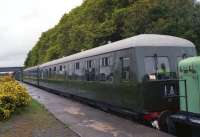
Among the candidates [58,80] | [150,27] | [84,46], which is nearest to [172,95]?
[150,27]

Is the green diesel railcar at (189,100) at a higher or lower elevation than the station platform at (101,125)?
higher

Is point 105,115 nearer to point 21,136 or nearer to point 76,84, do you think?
point 21,136

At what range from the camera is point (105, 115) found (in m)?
16.8

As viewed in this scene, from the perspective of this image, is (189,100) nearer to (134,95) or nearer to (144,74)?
A: (144,74)

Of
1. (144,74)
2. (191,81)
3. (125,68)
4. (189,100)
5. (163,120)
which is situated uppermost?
(125,68)

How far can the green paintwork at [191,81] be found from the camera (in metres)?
9.80

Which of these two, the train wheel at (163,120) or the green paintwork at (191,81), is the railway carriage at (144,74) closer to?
the train wheel at (163,120)

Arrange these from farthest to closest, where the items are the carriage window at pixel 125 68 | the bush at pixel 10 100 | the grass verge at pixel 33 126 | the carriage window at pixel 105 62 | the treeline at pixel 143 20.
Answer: the treeline at pixel 143 20
the carriage window at pixel 105 62
the bush at pixel 10 100
the carriage window at pixel 125 68
the grass verge at pixel 33 126

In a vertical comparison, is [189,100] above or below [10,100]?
above

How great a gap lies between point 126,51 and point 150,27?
46.2 ft

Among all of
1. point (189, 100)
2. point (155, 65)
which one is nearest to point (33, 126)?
point (155, 65)

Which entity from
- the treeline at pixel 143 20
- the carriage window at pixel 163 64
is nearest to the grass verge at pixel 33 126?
the carriage window at pixel 163 64

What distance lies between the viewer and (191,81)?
1009cm

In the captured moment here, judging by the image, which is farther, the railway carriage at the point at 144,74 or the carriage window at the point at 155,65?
the carriage window at the point at 155,65
